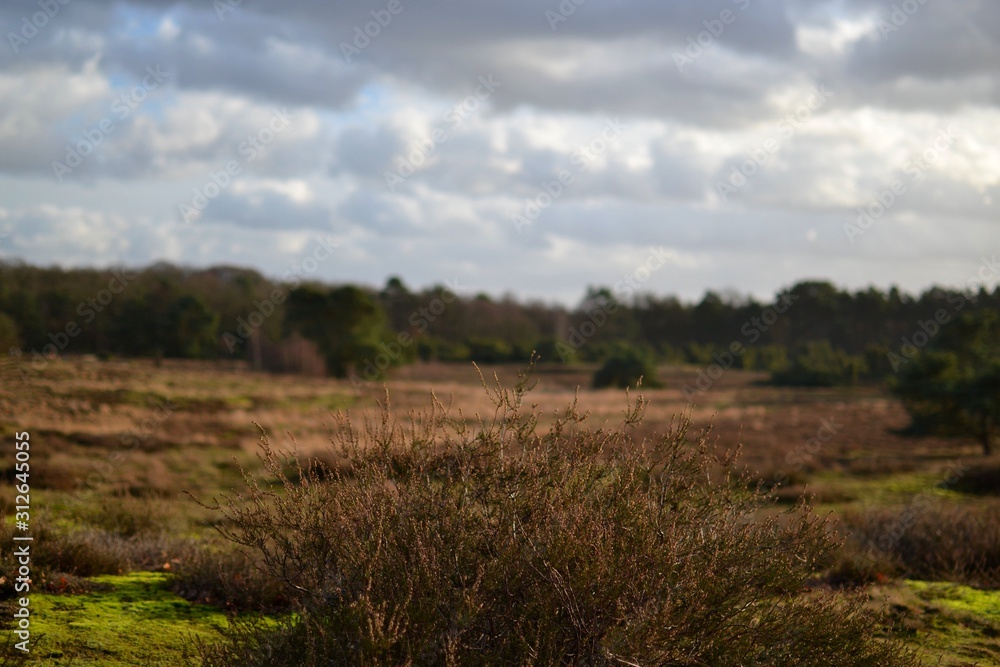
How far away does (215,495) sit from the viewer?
13.3 meters

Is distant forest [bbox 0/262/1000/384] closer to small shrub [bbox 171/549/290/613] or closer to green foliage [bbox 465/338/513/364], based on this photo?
green foliage [bbox 465/338/513/364]

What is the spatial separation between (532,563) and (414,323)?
54296mm

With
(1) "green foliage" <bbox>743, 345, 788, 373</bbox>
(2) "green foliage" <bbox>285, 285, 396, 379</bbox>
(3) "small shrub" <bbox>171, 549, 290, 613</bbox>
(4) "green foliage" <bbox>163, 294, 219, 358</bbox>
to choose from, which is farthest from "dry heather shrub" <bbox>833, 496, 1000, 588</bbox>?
(1) "green foliage" <bbox>743, 345, 788, 373</bbox>

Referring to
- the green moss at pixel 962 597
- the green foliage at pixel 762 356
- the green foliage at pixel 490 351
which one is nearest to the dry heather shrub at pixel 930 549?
the green moss at pixel 962 597

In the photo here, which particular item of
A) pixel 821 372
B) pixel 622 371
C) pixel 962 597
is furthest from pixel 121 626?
pixel 821 372

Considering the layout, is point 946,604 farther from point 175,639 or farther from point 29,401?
point 29,401

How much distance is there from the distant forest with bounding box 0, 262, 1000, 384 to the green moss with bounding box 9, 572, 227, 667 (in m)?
23.4

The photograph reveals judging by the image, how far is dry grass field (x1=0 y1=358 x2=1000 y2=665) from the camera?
558cm

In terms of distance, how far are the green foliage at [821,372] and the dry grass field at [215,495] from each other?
61.8 ft

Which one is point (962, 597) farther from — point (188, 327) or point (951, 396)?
point (188, 327)

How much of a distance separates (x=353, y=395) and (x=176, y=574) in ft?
100

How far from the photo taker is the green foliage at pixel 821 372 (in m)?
57.7

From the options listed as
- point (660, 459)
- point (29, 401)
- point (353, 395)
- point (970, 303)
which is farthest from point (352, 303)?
point (660, 459)

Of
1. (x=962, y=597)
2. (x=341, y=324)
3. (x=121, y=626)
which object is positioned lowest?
(x=962, y=597)
